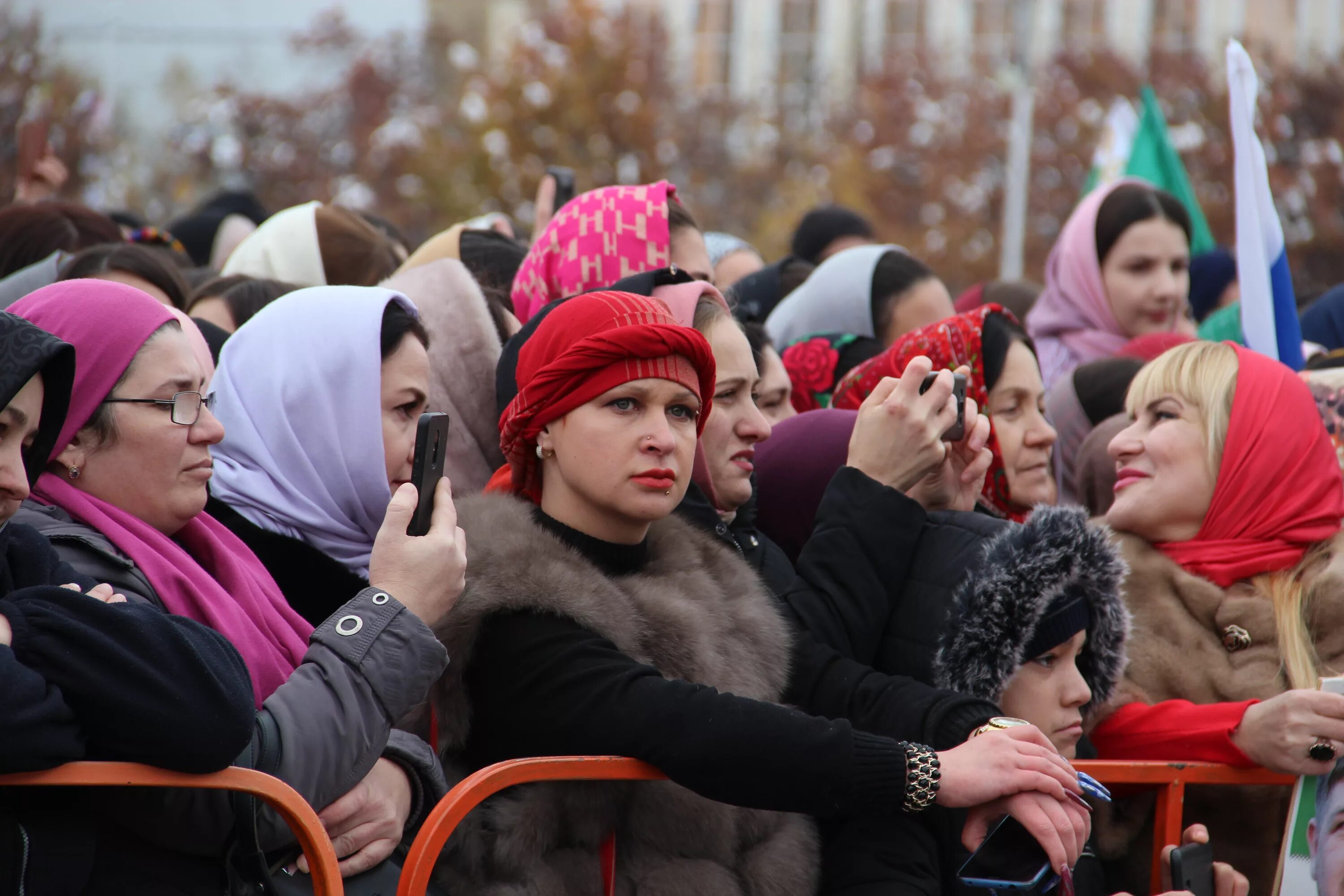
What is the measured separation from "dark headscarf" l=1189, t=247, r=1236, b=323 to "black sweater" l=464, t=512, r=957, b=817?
6.34 m

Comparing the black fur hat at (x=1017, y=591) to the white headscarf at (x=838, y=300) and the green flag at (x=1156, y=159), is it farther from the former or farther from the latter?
the green flag at (x=1156, y=159)

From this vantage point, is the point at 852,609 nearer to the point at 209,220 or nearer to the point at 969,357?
the point at 969,357

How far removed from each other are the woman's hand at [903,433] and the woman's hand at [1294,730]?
1.01 meters

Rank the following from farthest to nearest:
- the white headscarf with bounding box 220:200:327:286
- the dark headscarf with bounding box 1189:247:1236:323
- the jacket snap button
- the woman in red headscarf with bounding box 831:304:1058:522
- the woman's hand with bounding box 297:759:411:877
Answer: the dark headscarf with bounding box 1189:247:1236:323, the white headscarf with bounding box 220:200:327:286, the woman in red headscarf with bounding box 831:304:1058:522, the jacket snap button, the woman's hand with bounding box 297:759:411:877

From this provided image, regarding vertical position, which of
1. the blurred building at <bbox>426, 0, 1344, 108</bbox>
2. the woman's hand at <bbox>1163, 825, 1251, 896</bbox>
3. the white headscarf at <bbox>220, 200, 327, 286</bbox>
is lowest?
the woman's hand at <bbox>1163, 825, 1251, 896</bbox>

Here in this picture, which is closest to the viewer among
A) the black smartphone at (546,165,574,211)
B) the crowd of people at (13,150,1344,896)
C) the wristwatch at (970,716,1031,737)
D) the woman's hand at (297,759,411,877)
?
the crowd of people at (13,150,1344,896)

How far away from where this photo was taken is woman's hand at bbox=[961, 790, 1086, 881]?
9.52 ft

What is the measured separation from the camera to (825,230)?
8.22 meters

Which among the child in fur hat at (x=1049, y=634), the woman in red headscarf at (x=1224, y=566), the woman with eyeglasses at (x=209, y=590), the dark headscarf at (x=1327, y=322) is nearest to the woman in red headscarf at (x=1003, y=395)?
the woman in red headscarf at (x=1224, y=566)

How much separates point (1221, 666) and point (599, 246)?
220cm

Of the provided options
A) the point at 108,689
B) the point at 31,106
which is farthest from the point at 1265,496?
the point at 31,106

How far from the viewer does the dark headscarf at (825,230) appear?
8.18 meters

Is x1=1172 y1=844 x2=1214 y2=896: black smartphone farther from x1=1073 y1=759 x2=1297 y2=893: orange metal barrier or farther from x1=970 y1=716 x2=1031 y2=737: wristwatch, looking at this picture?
x1=970 y1=716 x2=1031 y2=737: wristwatch

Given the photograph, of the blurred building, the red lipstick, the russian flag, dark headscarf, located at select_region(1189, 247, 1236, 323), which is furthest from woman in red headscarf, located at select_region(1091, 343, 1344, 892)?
the blurred building
